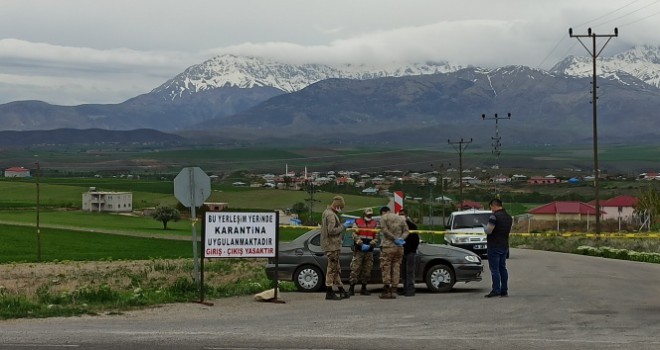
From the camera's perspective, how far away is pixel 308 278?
20625 mm

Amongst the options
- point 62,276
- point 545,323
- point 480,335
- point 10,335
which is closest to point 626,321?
point 545,323

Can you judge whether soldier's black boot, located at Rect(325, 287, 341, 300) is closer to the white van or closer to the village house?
the white van

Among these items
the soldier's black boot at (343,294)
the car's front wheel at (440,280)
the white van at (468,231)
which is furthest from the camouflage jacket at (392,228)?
the white van at (468,231)

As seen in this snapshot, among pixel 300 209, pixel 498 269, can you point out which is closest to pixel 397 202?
pixel 498 269

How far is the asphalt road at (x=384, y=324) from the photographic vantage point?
43.1 ft

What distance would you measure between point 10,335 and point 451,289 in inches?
378

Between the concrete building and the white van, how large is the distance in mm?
83604

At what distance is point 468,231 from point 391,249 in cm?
1600

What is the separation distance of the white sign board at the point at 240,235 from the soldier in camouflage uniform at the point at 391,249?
205cm

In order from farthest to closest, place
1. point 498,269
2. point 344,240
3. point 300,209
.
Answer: point 300,209
point 344,240
point 498,269

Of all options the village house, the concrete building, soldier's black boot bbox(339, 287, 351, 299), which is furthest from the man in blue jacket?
the village house

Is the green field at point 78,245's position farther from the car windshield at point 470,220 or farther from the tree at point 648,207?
the tree at point 648,207

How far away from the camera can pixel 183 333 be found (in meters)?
14.2

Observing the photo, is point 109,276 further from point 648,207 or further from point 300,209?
point 300,209
